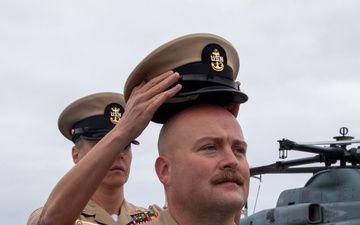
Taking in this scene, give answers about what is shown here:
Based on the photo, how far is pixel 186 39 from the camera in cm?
256

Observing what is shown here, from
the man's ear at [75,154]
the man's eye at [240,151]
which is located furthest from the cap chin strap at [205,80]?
the man's ear at [75,154]

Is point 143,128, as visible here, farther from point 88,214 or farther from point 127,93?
point 88,214

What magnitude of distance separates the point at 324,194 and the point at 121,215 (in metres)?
6.37

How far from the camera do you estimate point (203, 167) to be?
2.33m

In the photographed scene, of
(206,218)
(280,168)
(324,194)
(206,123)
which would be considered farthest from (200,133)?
(280,168)

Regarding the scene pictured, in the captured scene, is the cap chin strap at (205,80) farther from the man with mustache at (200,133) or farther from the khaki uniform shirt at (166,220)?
the khaki uniform shirt at (166,220)

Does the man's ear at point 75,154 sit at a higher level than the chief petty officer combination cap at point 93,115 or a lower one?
lower

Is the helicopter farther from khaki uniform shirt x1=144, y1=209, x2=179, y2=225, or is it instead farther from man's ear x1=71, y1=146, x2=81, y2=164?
khaki uniform shirt x1=144, y1=209, x2=179, y2=225

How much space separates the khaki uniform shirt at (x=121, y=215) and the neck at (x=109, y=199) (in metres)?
0.05

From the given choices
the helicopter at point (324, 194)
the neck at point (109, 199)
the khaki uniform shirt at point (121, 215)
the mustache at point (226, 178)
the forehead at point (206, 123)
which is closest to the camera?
the mustache at point (226, 178)

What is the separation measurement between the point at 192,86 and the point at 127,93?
276 millimetres

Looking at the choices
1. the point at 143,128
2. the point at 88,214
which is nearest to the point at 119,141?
the point at 143,128

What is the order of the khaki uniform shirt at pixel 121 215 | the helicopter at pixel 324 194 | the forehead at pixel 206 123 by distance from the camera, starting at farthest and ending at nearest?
1. the helicopter at pixel 324 194
2. the khaki uniform shirt at pixel 121 215
3. the forehead at pixel 206 123

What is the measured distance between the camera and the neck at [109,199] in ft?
11.0
